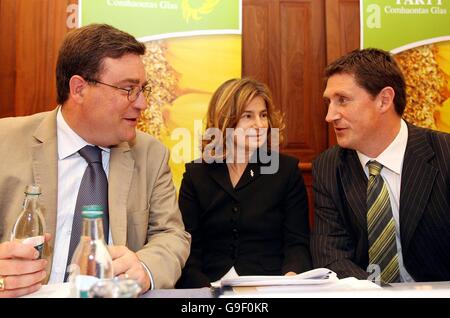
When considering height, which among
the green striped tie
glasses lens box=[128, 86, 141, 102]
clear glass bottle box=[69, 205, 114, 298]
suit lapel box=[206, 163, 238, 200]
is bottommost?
the green striped tie

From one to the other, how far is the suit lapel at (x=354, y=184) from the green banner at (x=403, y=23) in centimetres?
128

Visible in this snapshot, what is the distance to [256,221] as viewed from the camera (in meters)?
2.16

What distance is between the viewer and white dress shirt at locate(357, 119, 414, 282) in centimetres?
188

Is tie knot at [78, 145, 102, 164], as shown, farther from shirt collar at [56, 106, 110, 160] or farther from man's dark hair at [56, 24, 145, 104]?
man's dark hair at [56, 24, 145, 104]

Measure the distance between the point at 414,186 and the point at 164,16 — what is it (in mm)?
1877

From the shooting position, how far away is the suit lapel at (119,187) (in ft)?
5.14

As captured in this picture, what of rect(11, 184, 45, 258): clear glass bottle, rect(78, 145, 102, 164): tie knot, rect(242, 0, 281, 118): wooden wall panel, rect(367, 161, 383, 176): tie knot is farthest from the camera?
rect(242, 0, 281, 118): wooden wall panel

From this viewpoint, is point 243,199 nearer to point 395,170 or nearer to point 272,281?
point 395,170

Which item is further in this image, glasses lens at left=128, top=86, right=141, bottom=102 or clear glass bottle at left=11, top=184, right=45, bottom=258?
glasses lens at left=128, top=86, right=141, bottom=102

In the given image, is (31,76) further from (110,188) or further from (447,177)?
(447,177)

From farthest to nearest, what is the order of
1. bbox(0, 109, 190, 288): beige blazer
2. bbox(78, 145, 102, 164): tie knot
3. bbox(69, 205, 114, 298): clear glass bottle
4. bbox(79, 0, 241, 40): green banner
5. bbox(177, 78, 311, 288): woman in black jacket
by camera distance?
bbox(79, 0, 241, 40): green banner < bbox(177, 78, 311, 288): woman in black jacket < bbox(78, 145, 102, 164): tie knot < bbox(0, 109, 190, 288): beige blazer < bbox(69, 205, 114, 298): clear glass bottle

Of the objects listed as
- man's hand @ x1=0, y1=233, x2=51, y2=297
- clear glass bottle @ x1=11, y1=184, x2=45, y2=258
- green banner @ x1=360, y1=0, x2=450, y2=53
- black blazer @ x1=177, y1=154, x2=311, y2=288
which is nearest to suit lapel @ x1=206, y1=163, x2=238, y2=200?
black blazer @ x1=177, y1=154, x2=311, y2=288

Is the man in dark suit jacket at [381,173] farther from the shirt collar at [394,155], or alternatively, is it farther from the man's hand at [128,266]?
the man's hand at [128,266]

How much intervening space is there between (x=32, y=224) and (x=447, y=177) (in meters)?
1.57
